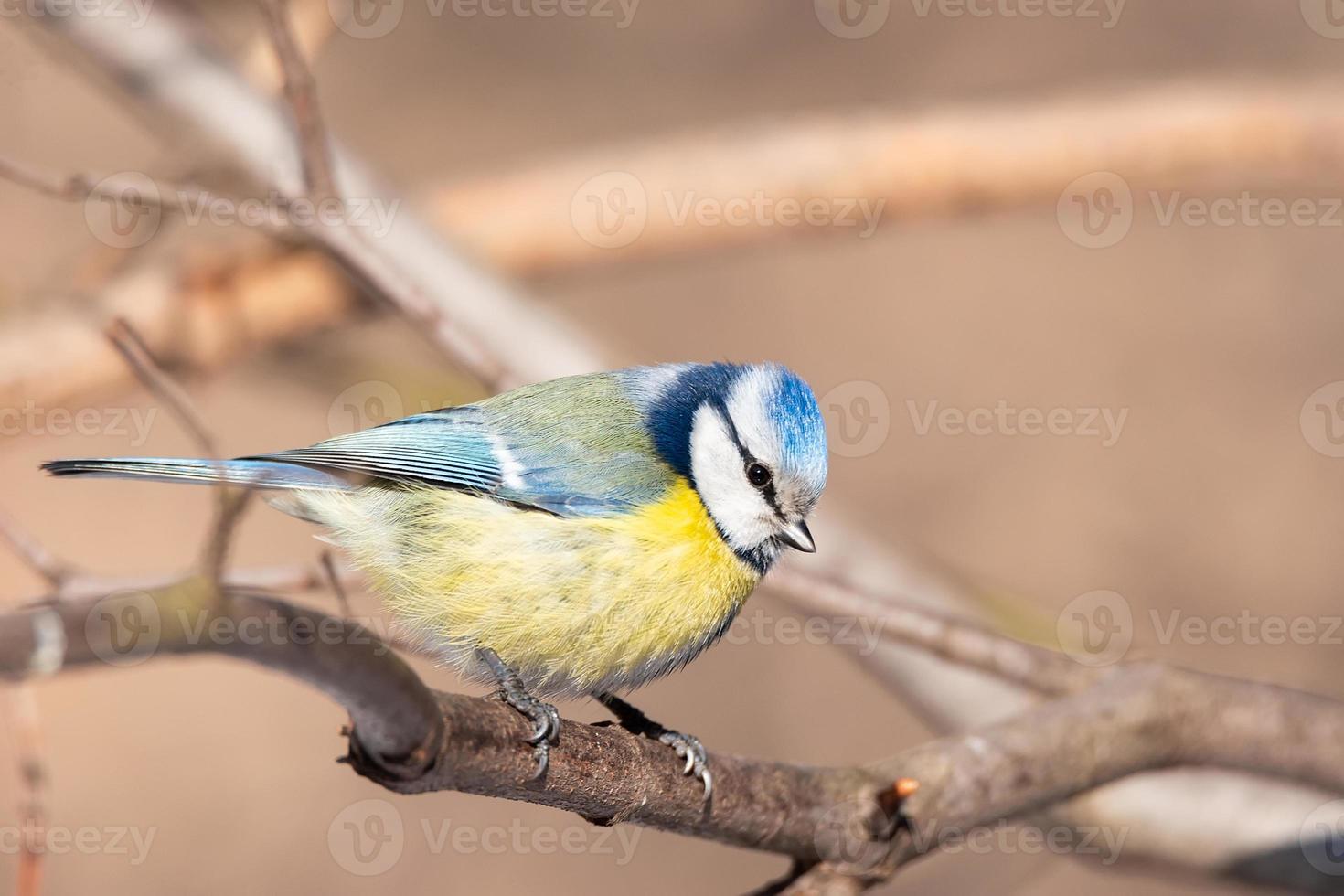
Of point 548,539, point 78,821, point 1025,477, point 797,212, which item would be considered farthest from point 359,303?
point 1025,477

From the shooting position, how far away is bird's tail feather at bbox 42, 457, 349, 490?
138cm

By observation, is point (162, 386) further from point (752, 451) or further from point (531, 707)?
point (752, 451)

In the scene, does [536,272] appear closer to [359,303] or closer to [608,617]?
[359,303]

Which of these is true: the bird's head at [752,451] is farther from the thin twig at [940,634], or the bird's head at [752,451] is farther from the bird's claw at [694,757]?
the bird's claw at [694,757]

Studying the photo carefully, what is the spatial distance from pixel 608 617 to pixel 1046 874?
2.38 m

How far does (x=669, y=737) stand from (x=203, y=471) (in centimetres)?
73

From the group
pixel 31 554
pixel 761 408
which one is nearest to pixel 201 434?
pixel 31 554

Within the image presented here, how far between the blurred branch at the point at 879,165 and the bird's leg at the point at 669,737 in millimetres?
1259

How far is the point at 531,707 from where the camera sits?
1.55 metres

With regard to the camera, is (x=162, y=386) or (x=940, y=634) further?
(x=940, y=634)

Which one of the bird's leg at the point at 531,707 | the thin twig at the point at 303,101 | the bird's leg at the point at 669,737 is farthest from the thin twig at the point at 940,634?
the thin twig at the point at 303,101

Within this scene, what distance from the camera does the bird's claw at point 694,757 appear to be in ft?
5.27

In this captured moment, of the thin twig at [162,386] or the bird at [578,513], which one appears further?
A: the bird at [578,513]

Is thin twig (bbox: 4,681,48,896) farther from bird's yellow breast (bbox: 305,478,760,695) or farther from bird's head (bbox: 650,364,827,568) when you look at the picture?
bird's head (bbox: 650,364,827,568)
